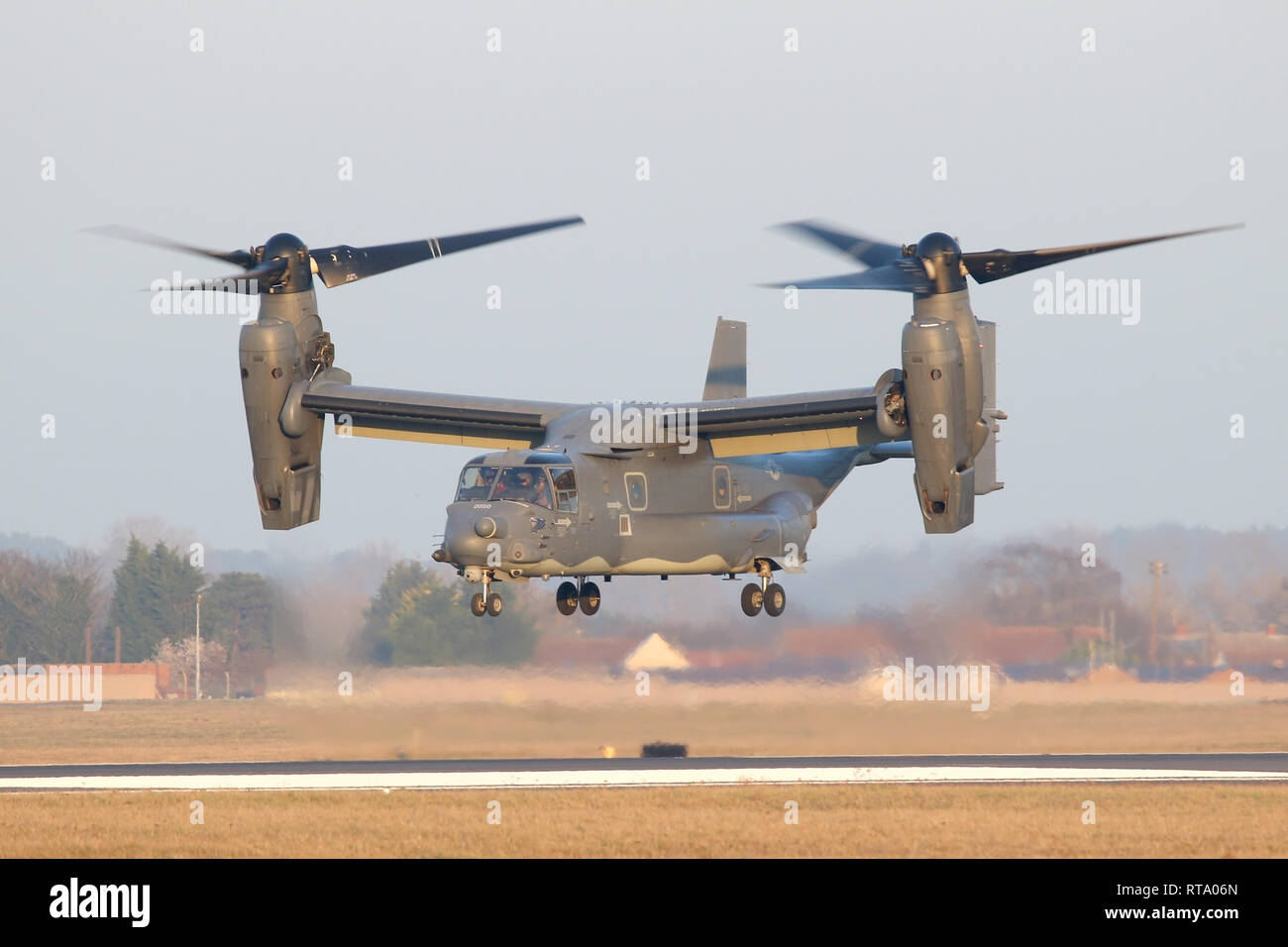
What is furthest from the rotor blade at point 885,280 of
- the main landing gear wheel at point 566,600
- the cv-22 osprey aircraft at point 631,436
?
the main landing gear wheel at point 566,600

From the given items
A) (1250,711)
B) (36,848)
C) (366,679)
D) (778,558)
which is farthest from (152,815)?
(1250,711)

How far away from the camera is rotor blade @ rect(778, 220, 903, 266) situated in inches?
1062

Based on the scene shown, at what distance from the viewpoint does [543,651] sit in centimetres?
3378

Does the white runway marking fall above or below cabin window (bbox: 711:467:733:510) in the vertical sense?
below

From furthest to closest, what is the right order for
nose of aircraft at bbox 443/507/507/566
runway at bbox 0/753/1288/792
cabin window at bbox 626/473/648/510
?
cabin window at bbox 626/473/648/510
runway at bbox 0/753/1288/792
nose of aircraft at bbox 443/507/507/566

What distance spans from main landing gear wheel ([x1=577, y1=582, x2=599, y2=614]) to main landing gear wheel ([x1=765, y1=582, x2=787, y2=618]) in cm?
321

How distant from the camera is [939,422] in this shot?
82.8 feet

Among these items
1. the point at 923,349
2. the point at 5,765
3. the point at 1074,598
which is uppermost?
the point at 923,349

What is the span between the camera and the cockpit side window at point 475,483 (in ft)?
91.0

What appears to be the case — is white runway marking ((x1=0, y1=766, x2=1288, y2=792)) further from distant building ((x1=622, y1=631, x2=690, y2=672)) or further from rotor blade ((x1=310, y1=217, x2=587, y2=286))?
rotor blade ((x1=310, y1=217, x2=587, y2=286))

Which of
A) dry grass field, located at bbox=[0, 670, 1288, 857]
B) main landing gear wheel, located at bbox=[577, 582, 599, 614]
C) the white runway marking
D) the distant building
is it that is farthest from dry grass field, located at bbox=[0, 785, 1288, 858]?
the distant building

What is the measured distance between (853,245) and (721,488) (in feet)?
19.0
